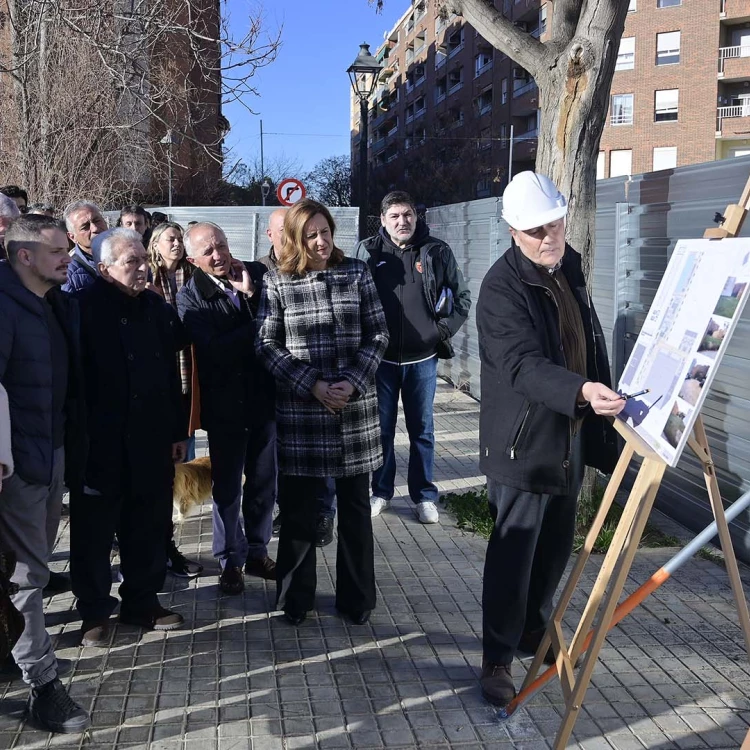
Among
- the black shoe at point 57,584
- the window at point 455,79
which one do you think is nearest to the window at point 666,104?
the window at point 455,79

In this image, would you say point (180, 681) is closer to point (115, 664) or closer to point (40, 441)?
point (115, 664)

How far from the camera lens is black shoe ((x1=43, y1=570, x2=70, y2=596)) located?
509cm

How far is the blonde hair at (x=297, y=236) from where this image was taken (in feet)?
14.8

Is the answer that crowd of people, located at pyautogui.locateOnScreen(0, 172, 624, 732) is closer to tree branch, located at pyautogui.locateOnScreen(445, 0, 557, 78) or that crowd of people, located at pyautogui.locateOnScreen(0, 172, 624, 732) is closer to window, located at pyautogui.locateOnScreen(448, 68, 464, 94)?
tree branch, located at pyautogui.locateOnScreen(445, 0, 557, 78)

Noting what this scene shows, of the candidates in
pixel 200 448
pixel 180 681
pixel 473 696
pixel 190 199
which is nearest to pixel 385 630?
pixel 473 696

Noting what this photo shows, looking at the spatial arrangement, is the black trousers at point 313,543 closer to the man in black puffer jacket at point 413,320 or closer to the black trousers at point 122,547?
the black trousers at point 122,547

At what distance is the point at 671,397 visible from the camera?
2922 millimetres

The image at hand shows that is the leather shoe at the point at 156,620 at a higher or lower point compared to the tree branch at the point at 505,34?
lower

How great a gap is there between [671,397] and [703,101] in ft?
180

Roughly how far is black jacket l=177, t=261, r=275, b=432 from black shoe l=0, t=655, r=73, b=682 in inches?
55.9

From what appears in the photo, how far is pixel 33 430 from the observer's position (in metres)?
3.70

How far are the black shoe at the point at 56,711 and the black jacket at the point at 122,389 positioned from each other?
999 mm

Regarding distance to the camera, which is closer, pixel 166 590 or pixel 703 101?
pixel 166 590

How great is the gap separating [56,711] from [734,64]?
56.8 m
